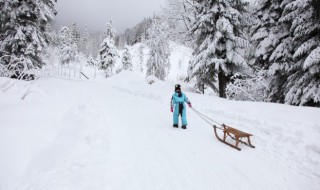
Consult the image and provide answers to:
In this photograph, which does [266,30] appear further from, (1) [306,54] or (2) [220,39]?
(1) [306,54]

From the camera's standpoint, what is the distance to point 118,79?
91.3ft

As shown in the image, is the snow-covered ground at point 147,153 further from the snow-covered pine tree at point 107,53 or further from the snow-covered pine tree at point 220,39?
the snow-covered pine tree at point 107,53

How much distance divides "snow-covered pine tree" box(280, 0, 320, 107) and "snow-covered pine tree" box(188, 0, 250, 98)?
10.8 ft

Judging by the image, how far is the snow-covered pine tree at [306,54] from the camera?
30.6ft

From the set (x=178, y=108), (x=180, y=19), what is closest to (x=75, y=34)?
(x=180, y=19)

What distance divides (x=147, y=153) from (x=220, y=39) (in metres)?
10.8

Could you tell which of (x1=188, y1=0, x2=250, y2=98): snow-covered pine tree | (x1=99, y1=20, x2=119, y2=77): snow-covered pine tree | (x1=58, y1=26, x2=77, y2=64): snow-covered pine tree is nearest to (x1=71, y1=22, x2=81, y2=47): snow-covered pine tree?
(x1=58, y1=26, x2=77, y2=64): snow-covered pine tree

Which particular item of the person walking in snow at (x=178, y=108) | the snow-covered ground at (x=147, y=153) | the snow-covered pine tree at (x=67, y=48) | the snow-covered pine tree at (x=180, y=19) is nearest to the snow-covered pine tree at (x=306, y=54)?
the snow-covered ground at (x=147, y=153)

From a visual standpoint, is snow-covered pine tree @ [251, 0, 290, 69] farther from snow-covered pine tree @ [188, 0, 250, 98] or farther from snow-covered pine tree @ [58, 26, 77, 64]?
snow-covered pine tree @ [58, 26, 77, 64]

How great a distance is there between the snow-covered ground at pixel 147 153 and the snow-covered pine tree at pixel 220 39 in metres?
5.44

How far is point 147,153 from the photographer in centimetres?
545

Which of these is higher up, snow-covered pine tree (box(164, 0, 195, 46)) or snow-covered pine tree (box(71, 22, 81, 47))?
snow-covered pine tree (box(71, 22, 81, 47))

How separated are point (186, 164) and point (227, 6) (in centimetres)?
1211

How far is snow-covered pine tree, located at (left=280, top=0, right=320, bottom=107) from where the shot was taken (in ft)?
30.6
